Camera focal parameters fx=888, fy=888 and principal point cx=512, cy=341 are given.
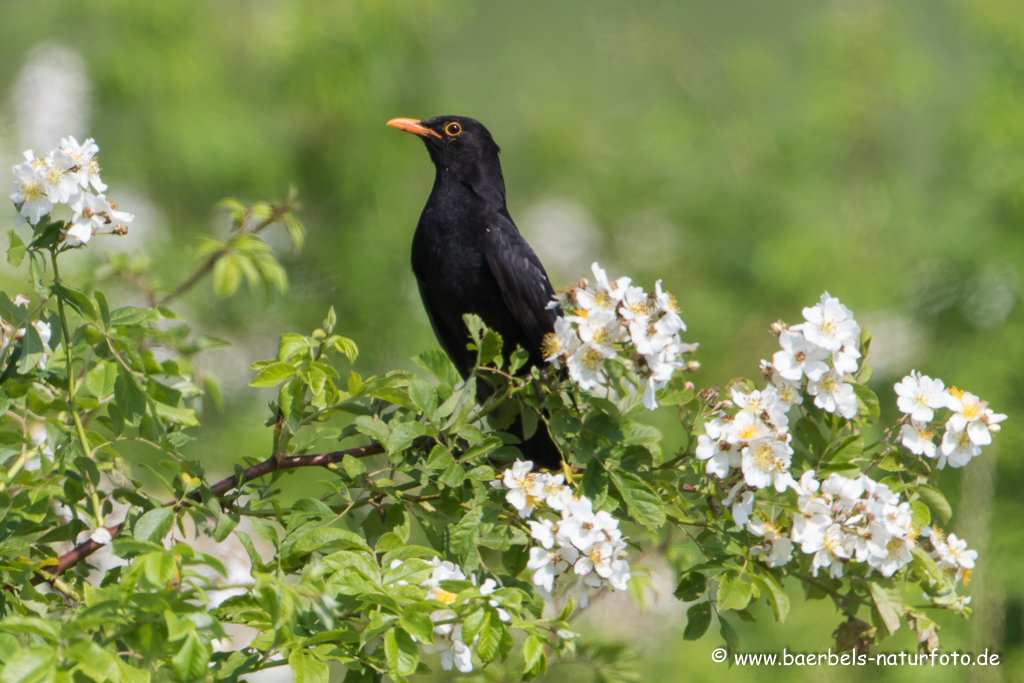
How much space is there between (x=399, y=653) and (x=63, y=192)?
3.30 ft

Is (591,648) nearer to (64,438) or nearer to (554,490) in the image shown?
(554,490)

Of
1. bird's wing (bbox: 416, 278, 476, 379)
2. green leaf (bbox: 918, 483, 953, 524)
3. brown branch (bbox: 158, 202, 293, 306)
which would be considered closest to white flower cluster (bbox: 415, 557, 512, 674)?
green leaf (bbox: 918, 483, 953, 524)

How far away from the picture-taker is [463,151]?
11.7ft

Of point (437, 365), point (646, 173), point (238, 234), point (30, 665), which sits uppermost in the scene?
point (646, 173)

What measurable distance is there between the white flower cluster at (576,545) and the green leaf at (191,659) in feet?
2.10

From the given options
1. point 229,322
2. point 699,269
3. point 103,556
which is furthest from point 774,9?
point 103,556

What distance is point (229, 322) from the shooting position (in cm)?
570

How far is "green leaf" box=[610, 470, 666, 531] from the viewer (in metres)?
1.64

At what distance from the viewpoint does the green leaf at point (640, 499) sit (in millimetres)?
1644

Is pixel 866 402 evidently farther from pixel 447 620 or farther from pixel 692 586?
pixel 447 620

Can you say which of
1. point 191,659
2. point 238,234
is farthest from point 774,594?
point 238,234

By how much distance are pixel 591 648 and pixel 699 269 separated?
454cm

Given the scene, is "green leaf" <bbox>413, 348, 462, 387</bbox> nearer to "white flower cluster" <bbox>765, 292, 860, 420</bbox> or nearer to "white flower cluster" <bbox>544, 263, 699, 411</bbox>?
"white flower cluster" <bbox>544, 263, 699, 411</bbox>

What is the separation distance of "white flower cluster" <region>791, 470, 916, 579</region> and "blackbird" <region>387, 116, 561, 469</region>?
137 centimetres
